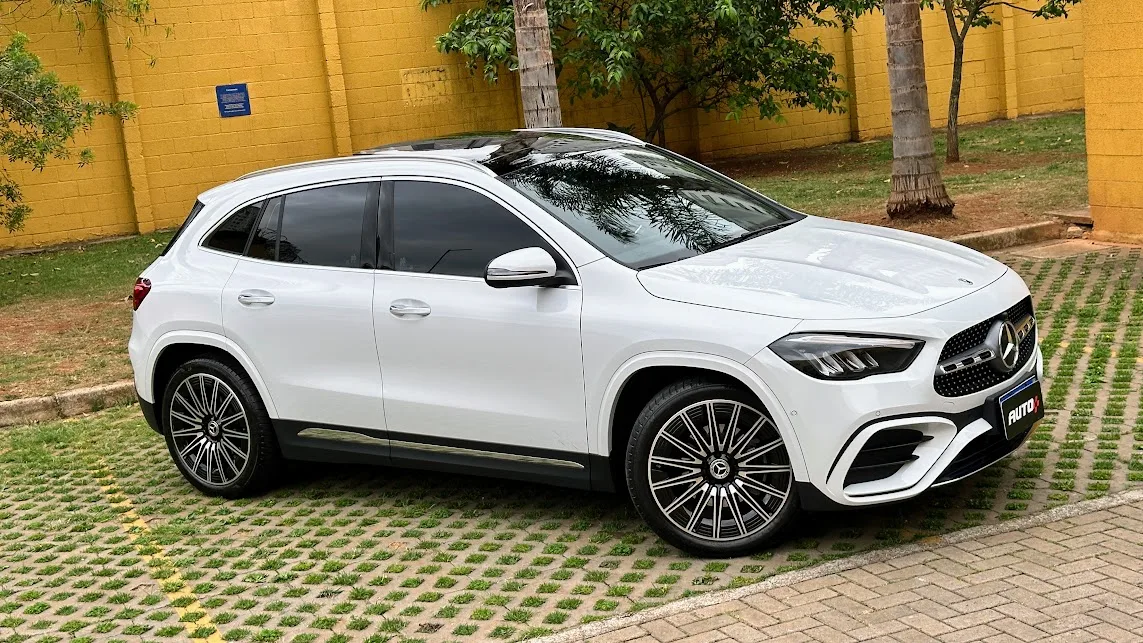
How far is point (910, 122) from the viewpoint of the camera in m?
11.9

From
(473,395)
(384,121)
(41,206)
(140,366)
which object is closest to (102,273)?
(41,206)

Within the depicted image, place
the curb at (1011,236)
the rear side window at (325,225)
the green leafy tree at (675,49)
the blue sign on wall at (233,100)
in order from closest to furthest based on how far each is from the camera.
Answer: the rear side window at (325,225), the curb at (1011,236), the green leafy tree at (675,49), the blue sign on wall at (233,100)

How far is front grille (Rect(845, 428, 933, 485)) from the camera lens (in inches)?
188

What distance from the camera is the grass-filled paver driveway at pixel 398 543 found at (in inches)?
196

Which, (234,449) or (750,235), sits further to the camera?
(234,449)

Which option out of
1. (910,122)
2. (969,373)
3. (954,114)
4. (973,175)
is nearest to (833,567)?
(969,373)

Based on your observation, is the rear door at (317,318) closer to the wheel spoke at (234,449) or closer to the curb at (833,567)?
the wheel spoke at (234,449)

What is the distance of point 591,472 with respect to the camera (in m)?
5.39

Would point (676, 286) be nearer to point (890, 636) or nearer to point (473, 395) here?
point (473, 395)

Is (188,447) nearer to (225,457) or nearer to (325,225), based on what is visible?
(225,457)

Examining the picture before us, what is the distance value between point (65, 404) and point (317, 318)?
367 cm

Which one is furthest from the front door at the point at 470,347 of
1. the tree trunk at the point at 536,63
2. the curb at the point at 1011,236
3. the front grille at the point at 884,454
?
the curb at the point at 1011,236

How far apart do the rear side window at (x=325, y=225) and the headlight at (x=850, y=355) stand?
2.26m

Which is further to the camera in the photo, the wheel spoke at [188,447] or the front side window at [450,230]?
the wheel spoke at [188,447]
